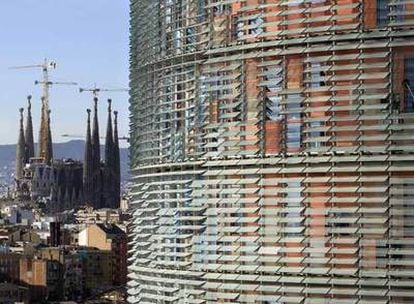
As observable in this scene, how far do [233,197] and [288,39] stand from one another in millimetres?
1886

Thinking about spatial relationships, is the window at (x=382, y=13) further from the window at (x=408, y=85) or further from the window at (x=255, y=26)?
the window at (x=255, y=26)

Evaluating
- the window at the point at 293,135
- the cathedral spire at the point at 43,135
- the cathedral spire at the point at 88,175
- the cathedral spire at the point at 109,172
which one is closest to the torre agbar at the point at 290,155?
the window at the point at 293,135

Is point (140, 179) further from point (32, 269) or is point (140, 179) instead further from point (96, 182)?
point (96, 182)

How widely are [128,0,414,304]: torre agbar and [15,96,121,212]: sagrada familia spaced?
4193 inches

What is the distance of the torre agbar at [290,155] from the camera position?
12.0 m

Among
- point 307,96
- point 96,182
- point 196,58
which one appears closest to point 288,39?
point 307,96

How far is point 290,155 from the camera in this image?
12531mm

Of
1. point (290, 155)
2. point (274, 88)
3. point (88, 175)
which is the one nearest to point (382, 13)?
point (274, 88)

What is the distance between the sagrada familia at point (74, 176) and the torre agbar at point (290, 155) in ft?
349

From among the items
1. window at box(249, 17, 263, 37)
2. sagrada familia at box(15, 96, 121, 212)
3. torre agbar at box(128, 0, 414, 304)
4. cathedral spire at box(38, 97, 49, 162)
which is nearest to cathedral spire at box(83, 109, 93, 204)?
sagrada familia at box(15, 96, 121, 212)

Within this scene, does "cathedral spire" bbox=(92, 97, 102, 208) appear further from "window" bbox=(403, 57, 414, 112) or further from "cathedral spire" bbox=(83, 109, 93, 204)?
"window" bbox=(403, 57, 414, 112)

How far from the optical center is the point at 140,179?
A: 15570 mm

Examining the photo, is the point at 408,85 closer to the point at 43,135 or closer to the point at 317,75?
the point at 317,75

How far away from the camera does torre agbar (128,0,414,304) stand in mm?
11977
